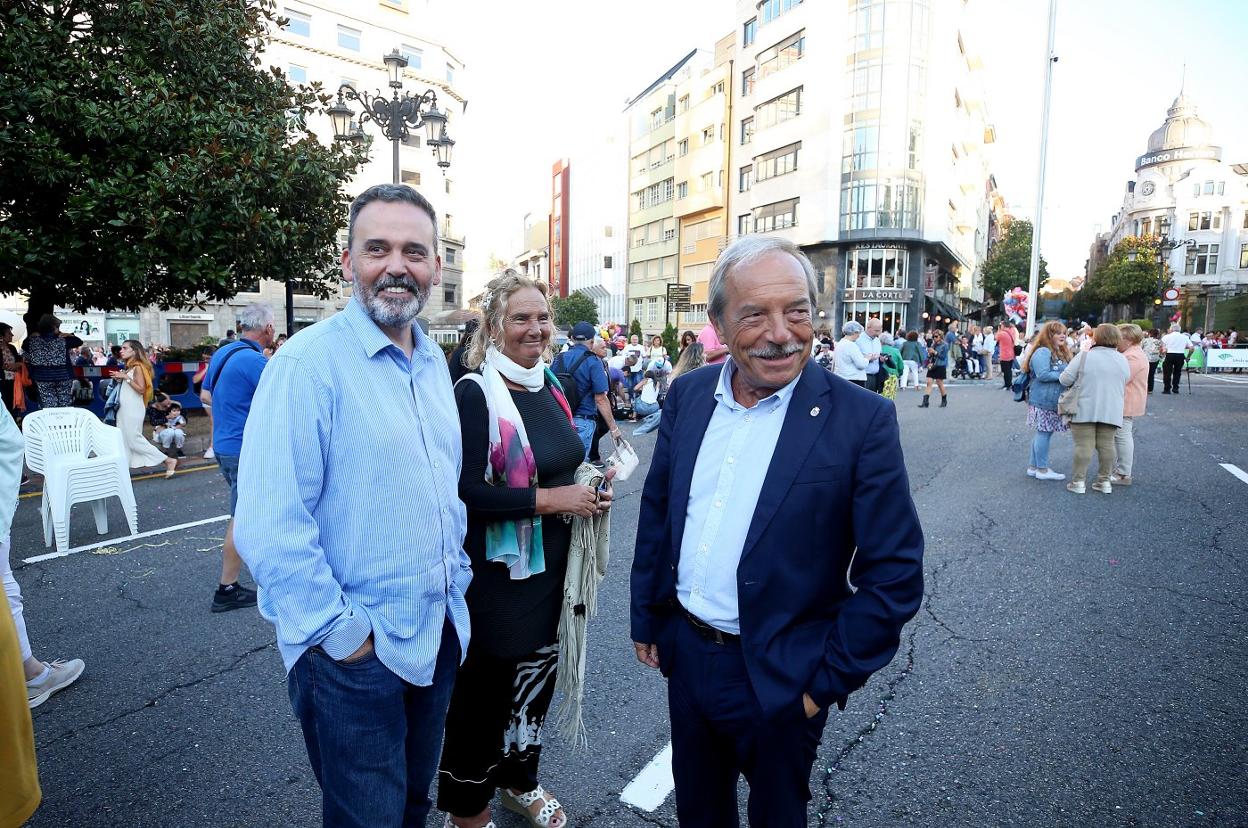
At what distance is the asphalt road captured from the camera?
102 inches

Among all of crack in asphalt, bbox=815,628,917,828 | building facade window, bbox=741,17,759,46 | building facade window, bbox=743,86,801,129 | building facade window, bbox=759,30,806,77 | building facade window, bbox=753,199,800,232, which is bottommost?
crack in asphalt, bbox=815,628,917,828

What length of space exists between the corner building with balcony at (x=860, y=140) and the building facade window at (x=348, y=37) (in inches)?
1008

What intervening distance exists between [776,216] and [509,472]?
148 ft

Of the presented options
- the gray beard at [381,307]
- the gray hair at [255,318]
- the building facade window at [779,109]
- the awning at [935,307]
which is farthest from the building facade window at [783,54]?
the gray beard at [381,307]

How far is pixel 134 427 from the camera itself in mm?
8867

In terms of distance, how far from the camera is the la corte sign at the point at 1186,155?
78.1 metres

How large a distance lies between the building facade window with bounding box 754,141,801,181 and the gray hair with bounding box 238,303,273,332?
1642 inches

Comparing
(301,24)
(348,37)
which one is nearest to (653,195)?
(348,37)

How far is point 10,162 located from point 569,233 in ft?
288

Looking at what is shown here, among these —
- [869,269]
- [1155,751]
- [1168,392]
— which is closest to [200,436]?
[1155,751]

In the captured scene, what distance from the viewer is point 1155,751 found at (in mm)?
2885

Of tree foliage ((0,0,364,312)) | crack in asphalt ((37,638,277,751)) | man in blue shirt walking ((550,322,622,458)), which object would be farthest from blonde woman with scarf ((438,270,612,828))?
tree foliage ((0,0,364,312))

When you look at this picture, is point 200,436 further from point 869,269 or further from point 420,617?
point 869,269

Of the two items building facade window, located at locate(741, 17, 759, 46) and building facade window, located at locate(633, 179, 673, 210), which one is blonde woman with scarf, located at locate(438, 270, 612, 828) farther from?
building facade window, located at locate(633, 179, 673, 210)
